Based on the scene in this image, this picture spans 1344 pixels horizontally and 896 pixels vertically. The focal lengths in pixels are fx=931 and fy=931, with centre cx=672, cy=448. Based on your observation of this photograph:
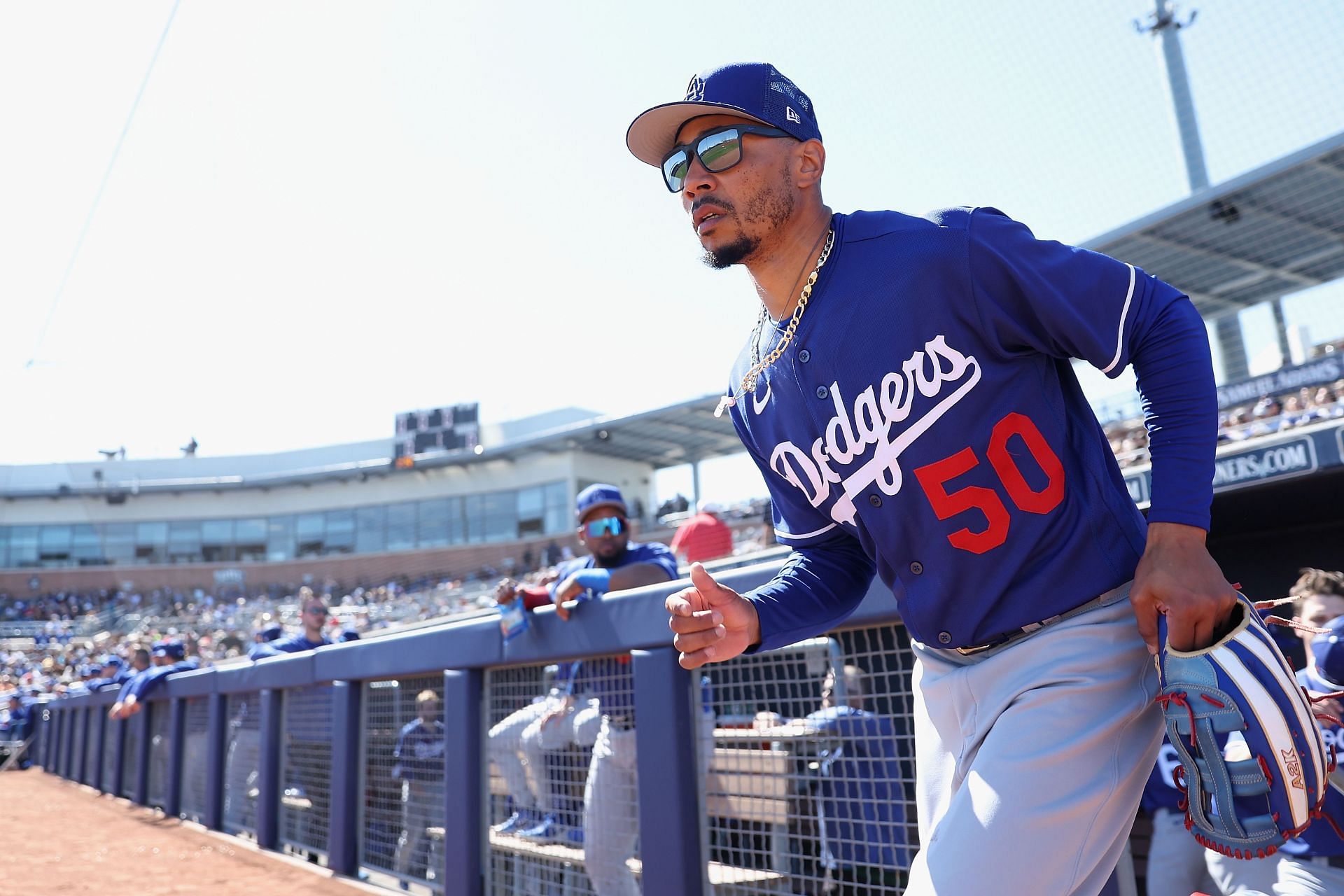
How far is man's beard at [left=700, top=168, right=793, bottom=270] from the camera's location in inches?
65.2

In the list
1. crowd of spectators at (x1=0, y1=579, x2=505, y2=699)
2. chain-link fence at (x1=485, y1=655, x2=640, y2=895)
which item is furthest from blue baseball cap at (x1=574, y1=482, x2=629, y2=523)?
crowd of spectators at (x1=0, y1=579, x2=505, y2=699)

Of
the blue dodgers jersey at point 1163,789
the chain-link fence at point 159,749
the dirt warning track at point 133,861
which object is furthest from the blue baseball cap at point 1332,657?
the chain-link fence at point 159,749

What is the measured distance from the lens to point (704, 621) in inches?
59.6

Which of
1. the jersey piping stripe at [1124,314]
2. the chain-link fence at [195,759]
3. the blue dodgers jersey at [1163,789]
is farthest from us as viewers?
the chain-link fence at [195,759]

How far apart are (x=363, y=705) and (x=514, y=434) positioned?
34.0 metres

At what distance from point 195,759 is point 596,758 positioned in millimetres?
5663

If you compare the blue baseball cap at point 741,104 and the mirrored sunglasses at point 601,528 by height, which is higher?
the blue baseball cap at point 741,104

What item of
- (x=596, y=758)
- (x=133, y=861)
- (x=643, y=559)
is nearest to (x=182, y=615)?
(x=133, y=861)

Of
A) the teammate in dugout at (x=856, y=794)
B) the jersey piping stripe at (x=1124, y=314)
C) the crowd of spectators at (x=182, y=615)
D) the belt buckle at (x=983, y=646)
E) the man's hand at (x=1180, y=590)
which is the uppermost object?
the crowd of spectators at (x=182, y=615)

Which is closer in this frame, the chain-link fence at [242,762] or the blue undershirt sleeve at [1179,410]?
the blue undershirt sleeve at [1179,410]

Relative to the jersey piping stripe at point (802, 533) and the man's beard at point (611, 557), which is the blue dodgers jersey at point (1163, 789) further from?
the jersey piping stripe at point (802, 533)

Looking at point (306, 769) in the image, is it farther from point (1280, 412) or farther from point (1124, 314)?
point (1280, 412)

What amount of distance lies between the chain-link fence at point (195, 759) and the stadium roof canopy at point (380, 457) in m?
23.5

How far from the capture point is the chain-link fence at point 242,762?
5.92m
